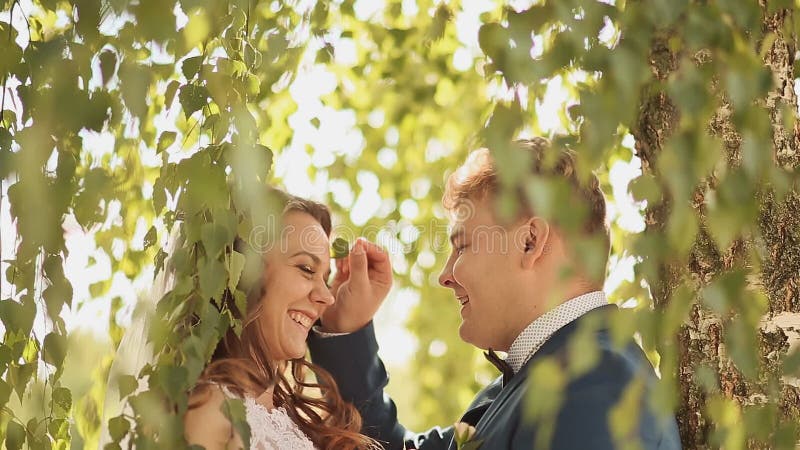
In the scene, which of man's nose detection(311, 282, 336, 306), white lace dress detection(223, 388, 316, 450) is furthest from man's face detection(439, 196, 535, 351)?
white lace dress detection(223, 388, 316, 450)

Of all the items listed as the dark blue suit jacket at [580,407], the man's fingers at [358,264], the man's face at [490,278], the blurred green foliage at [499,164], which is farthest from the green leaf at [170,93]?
the man's fingers at [358,264]

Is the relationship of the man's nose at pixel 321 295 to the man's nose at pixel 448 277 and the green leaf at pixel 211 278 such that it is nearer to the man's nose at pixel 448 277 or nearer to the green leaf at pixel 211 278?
the man's nose at pixel 448 277

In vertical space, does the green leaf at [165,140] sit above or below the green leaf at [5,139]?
below

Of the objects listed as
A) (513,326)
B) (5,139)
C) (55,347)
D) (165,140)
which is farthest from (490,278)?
(5,139)

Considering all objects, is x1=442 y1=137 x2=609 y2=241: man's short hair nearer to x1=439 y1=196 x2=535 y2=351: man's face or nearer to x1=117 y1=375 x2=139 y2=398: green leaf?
x1=439 y1=196 x2=535 y2=351: man's face

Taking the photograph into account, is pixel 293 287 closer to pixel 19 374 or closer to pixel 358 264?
pixel 358 264

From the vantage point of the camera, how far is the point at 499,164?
2.61 ft

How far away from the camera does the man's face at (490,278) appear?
1.87 metres

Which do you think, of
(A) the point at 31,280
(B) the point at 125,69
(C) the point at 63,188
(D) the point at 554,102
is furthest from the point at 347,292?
(B) the point at 125,69

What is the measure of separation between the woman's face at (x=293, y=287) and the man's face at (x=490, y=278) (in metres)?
0.29

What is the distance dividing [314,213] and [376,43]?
1.16 meters

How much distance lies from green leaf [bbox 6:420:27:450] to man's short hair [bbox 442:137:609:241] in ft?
3.17

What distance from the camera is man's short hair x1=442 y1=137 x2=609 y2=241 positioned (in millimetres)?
1826

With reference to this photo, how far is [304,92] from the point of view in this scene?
2895 millimetres
